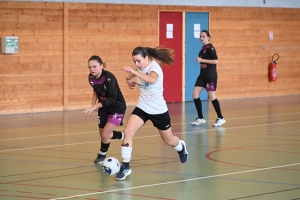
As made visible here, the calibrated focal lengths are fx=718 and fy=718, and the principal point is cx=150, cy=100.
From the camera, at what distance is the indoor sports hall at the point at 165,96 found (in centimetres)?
893

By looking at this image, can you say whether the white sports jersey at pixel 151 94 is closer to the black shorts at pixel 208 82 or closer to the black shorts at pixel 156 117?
the black shorts at pixel 156 117

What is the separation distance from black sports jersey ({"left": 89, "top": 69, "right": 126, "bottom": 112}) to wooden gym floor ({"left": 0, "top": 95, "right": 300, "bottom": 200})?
897mm

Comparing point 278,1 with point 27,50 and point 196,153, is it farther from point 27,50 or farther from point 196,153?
point 196,153

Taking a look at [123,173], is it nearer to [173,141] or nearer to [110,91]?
[173,141]

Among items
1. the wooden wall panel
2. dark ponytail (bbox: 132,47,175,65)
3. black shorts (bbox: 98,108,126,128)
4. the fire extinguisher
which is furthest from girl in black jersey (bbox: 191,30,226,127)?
the fire extinguisher

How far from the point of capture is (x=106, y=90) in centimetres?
1026

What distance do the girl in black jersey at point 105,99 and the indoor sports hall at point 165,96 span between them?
1.69ft

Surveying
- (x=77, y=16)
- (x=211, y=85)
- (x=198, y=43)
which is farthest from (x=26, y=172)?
(x=198, y=43)

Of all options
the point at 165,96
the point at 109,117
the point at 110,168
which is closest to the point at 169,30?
the point at 165,96

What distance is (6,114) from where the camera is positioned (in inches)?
709

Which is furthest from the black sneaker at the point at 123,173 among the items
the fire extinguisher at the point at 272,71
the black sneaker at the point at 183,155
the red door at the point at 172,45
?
the fire extinguisher at the point at 272,71

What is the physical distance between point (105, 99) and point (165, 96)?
36.8 feet

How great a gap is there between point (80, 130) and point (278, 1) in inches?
461

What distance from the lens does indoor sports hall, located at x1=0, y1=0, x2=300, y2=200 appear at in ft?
29.3
